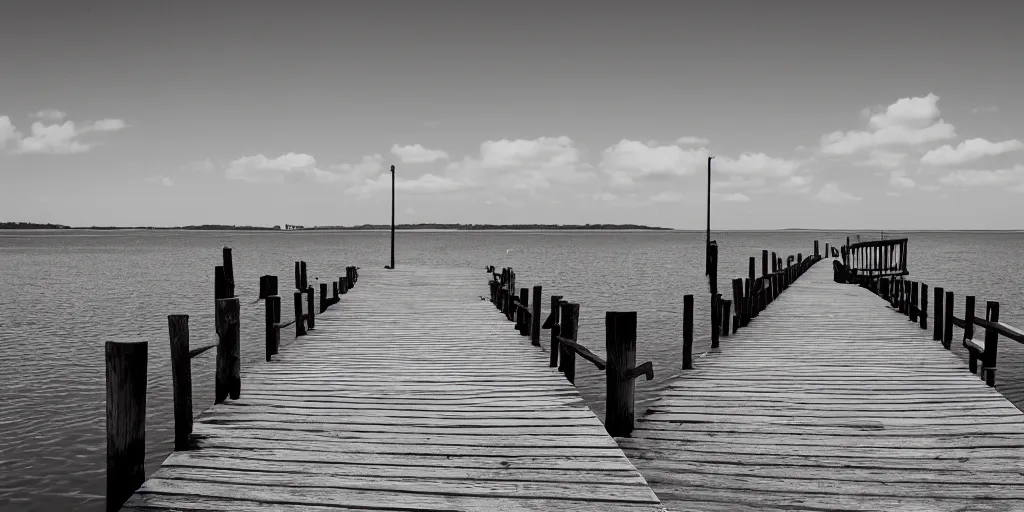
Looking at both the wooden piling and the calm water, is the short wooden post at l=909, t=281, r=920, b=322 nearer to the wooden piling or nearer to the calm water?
the calm water

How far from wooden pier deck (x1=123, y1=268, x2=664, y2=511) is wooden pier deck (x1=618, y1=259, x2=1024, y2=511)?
0.82 meters

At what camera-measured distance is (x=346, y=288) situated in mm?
23156

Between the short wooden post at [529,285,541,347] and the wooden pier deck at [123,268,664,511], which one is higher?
the short wooden post at [529,285,541,347]

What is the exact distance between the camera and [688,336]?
11844 mm

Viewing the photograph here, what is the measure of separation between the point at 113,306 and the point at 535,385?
25.9 metres

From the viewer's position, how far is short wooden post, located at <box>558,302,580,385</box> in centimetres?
→ 884

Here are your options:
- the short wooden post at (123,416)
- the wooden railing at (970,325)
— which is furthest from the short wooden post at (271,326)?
the wooden railing at (970,325)

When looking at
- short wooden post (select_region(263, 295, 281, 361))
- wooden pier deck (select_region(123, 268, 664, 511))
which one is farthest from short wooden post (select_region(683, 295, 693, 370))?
short wooden post (select_region(263, 295, 281, 361))

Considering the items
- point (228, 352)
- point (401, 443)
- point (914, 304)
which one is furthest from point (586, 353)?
point (914, 304)

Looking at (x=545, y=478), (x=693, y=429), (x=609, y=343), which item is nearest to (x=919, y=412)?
(x=693, y=429)

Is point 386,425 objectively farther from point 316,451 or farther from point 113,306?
point 113,306

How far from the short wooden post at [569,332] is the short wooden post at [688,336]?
2.86m

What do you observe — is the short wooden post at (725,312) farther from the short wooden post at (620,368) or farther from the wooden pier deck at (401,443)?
the short wooden post at (620,368)

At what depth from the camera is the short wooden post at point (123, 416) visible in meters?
5.30
